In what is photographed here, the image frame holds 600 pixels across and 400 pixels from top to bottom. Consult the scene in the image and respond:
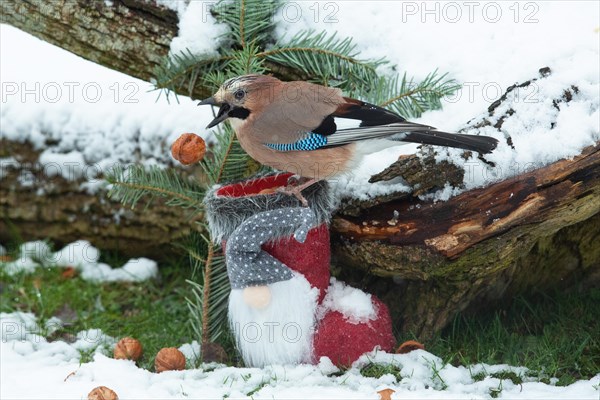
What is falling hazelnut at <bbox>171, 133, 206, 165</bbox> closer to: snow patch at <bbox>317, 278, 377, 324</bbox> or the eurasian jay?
the eurasian jay

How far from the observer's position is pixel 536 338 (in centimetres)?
313

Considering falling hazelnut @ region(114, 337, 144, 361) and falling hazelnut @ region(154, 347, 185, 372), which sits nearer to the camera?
falling hazelnut @ region(154, 347, 185, 372)

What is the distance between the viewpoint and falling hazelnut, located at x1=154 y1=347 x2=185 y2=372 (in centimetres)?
307

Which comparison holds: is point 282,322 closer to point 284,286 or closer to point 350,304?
point 284,286

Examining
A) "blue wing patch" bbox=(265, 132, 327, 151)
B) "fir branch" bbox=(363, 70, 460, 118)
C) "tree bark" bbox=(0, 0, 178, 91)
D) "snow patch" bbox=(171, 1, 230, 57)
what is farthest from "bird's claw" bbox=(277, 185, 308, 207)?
"tree bark" bbox=(0, 0, 178, 91)

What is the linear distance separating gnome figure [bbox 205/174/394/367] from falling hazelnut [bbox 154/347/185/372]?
24cm

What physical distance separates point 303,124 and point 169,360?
1.07 meters

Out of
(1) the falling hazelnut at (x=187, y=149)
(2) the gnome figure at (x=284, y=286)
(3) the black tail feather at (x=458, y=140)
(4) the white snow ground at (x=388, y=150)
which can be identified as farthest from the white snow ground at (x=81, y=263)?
(3) the black tail feather at (x=458, y=140)

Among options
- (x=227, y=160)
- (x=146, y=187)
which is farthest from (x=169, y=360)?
(x=227, y=160)

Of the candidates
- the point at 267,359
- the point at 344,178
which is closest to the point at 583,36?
the point at 344,178

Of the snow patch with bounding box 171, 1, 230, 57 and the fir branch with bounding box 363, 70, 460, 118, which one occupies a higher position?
the snow patch with bounding box 171, 1, 230, 57

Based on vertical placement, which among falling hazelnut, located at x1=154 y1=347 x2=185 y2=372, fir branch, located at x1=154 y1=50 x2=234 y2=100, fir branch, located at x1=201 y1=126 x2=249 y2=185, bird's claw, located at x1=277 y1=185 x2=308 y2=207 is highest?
fir branch, located at x1=154 y1=50 x2=234 y2=100

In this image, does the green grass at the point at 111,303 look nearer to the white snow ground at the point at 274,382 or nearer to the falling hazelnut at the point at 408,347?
the white snow ground at the point at 274,382

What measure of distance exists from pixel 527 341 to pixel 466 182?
78cm
